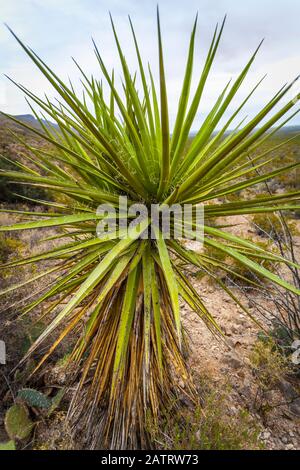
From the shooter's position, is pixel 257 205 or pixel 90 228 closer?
pixel 257 205

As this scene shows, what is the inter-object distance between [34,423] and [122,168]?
2.28m

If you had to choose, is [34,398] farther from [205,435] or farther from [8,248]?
[8,248]

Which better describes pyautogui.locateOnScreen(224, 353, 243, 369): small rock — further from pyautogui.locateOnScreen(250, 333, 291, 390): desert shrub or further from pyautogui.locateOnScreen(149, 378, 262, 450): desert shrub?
pyautogui.locateOnScreen(149, 378, 262, 450): desert shrub

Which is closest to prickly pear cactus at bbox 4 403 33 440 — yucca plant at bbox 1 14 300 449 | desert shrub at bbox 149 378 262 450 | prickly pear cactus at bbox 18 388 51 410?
prickly pear cactus at bbox 18 388 51 410

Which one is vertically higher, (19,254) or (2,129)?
(2,129)

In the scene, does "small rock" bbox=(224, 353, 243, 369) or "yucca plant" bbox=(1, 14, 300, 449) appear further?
"small rock" bbox=(224, 353, 243, 369)

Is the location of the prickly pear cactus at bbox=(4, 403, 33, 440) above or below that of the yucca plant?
below

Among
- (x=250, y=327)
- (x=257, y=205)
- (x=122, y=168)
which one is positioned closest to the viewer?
(x=122, y=168)

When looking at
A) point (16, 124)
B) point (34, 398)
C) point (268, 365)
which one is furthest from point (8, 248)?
point (16, 124)

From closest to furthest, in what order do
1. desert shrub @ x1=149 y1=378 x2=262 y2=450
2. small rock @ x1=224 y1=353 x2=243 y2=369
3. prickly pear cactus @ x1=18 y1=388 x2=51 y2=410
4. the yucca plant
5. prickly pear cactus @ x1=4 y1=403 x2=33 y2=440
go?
the yucca plant < desert shrub @ x1=149 y1=378 x2=262 y2=450 < prickly pear cactus @ x1=4 y1=403 x2=33 y2=440 < prickly pear cactus @ x1=18 y1=388 x2=51 y2=410 < small rock @ x1=224 y1=353 x2=243 y2=369

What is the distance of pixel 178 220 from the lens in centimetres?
167
